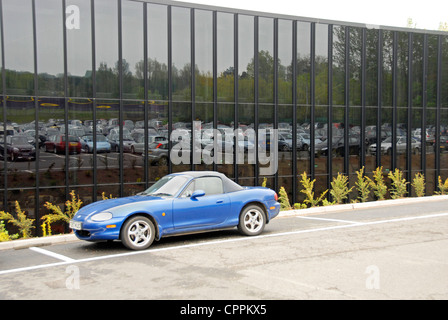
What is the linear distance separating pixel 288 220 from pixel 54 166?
325 inches

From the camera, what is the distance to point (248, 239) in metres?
10.7

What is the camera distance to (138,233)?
9711 mm

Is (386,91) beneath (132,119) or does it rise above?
above

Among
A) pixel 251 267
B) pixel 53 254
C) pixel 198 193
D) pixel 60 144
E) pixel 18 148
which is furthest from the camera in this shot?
pixel 60 144

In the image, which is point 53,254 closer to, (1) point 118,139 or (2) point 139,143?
(1) point 118,139

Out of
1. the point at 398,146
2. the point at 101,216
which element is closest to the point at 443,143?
the point at 398,146

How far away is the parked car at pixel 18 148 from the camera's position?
1630cm

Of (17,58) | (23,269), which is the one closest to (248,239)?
(23,269)

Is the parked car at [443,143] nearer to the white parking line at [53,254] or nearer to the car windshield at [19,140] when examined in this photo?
the car windshield at [19,140]

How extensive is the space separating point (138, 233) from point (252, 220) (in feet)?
8.82

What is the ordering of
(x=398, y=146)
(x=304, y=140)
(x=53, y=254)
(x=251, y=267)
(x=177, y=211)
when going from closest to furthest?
1. (x=251, y=267)
2. (x=53, y=254)
3. (x=177, y=211)
4. (x=304, y=140)
5. (x=398, y=146)

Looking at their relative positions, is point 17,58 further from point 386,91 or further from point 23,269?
point 386,91

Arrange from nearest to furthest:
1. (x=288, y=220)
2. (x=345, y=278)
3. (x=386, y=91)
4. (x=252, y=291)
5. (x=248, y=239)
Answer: (x=252, y=291), (x=345, y=278), (x=248, y=239), (x=288, y=220), (x=386, y=91)
